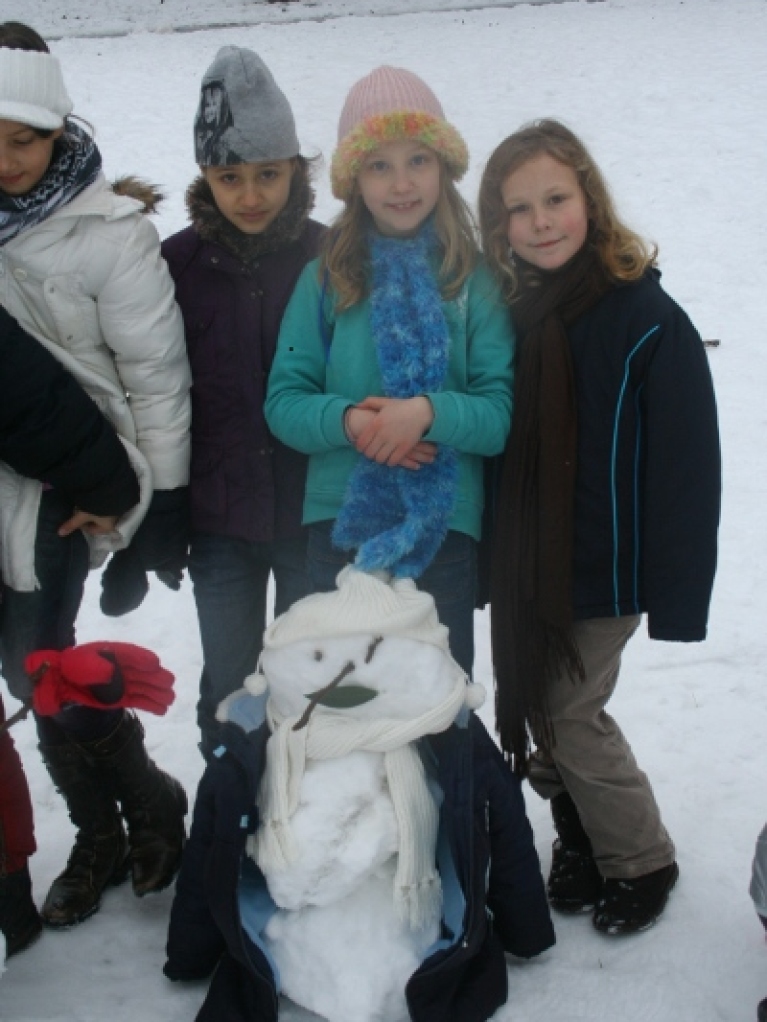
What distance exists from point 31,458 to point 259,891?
1.00 metres

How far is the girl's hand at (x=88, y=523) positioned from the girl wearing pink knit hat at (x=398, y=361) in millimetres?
404

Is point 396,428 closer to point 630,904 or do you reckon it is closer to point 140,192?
point 140,192

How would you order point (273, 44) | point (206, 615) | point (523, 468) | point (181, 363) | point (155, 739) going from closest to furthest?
point (523, 468), point (181, 363), point (206, 615), point (155, 739), point (273, 44)

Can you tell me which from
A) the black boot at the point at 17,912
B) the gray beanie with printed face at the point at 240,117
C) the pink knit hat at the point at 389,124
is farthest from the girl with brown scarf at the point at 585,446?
the black boot at the point at 17,912

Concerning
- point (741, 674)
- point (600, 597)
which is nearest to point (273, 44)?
point (741, 674)

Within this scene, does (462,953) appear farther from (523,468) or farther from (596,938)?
(523,468)

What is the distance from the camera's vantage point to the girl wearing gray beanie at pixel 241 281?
230 centimetres

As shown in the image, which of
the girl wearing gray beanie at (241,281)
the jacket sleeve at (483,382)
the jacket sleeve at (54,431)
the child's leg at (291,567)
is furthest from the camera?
the child's leg at (291,567)

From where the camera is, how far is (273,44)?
12656mm

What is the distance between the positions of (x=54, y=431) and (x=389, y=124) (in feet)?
3.00

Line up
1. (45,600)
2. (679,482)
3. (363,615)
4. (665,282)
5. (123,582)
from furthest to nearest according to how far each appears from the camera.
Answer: (665,282) → (123,582) → (45,600) → (679,482) → (363,615)

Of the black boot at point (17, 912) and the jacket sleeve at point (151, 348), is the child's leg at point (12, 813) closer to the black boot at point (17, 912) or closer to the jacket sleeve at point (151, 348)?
the black boot at point (17, 912)


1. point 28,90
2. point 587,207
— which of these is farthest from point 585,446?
point 28,90

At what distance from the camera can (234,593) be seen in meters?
2.58
